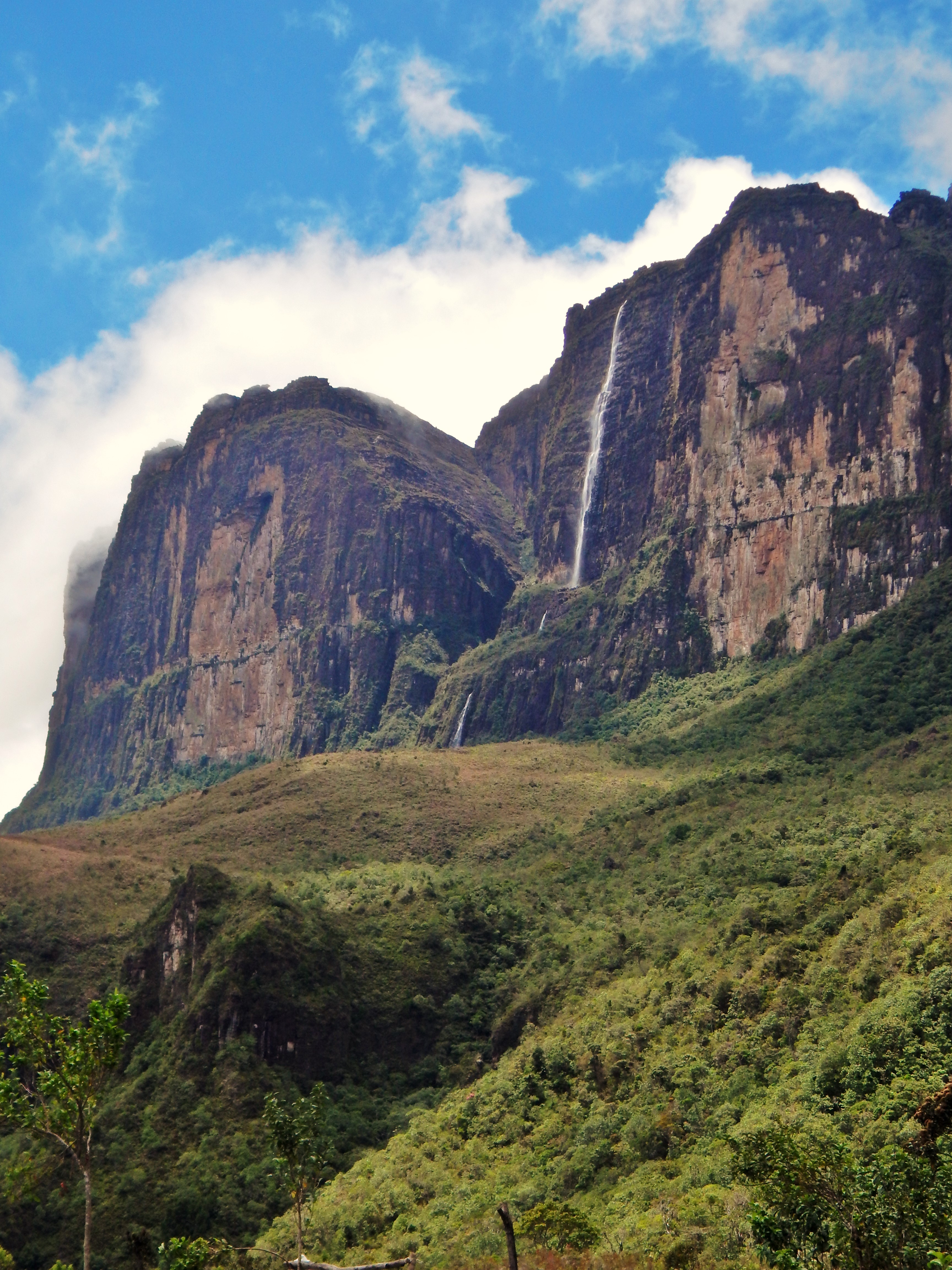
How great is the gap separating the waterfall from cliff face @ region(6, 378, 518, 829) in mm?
9297

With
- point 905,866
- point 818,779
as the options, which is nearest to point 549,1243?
point 905,866

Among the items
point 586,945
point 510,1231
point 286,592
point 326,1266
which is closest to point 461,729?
point 286,592

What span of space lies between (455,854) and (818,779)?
19.3 meters

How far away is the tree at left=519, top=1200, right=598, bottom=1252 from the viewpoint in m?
25.3

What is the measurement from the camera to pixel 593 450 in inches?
4820

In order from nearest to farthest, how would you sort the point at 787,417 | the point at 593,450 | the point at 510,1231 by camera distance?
the point at 510,1231
the point at 787,417
the point at 593,450

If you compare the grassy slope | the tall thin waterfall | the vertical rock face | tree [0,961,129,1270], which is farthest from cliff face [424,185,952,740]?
tree [0,961,129,1270]

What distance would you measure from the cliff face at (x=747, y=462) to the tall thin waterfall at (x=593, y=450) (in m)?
0.81

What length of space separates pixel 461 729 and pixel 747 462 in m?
31.6

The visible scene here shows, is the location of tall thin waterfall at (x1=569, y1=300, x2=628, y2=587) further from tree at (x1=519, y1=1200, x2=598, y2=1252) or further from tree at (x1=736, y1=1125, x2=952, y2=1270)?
tree at (x1=736, y1=1125, x2=952, y2=1270)

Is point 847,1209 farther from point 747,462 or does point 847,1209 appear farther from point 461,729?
point 461,729

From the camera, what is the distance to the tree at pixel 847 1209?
17.3 metres

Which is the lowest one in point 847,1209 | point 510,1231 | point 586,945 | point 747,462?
point 510,1231

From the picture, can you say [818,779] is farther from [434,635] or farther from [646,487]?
[434,635]
